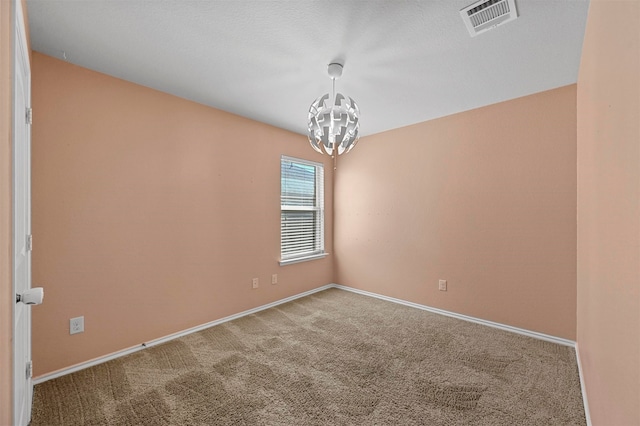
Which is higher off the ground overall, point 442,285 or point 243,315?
point 442,285

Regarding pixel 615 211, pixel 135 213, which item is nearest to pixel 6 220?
pixel 135 213

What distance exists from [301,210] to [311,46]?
2441mm

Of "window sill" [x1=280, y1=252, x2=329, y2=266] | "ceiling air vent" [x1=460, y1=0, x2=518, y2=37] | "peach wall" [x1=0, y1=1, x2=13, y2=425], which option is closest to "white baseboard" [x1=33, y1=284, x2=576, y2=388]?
"window sill" [x1=280, y1=252, x2=329, y2=266]

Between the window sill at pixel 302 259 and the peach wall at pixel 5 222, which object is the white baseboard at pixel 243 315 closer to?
the window sill at pixel 302 259

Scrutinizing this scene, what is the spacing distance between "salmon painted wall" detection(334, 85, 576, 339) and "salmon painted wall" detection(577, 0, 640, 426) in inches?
54.0

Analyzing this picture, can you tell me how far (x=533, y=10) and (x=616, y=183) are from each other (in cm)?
123

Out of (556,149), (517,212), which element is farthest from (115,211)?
(556,149)

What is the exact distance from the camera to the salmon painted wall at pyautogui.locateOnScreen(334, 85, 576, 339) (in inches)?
102

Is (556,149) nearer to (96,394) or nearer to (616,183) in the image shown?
(616,183)

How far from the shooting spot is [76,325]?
2.14m

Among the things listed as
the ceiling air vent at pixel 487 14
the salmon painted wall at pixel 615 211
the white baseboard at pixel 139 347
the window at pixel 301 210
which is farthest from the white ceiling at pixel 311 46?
the white baseboard at pixel 139 347

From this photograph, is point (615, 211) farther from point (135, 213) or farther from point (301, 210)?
point (301, 210)

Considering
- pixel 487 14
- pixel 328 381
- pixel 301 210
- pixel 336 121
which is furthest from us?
pixel 301 210

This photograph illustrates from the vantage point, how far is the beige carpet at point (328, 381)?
1.68m
